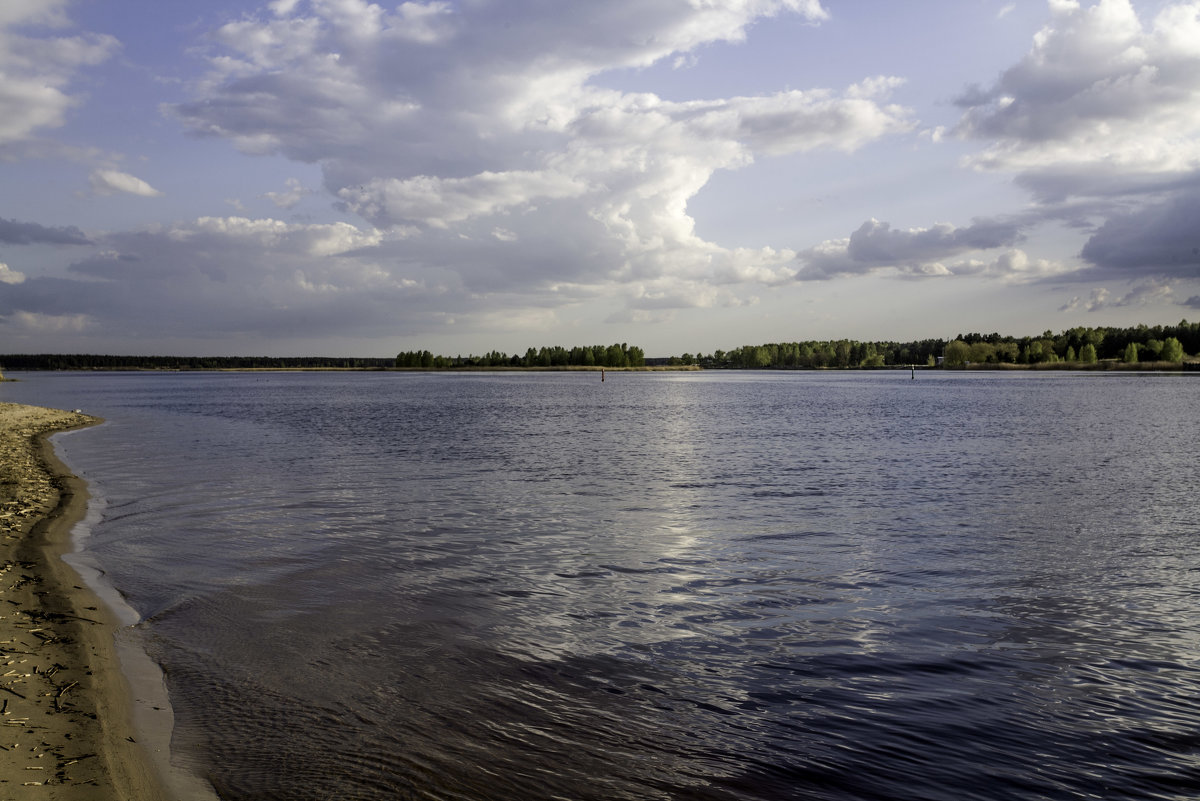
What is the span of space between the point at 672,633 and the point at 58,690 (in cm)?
777

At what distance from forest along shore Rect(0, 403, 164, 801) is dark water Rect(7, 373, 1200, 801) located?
610 millimetres

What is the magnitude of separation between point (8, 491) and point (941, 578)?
1019 inches

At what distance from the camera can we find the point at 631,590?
13.4 meters

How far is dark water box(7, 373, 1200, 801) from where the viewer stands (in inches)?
287

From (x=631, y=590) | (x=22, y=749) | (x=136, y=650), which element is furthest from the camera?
(x=631, y=590)

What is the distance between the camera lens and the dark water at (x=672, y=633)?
24.0ft

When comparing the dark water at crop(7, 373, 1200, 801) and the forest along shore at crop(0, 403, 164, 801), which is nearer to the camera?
the forest along shore at crop(0, 403, 164, 801)

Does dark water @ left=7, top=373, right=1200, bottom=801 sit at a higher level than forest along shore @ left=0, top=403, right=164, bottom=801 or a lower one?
lower

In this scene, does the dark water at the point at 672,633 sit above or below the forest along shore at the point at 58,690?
below

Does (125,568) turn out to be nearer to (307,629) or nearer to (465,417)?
(307,629)

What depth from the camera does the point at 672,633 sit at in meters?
11.1

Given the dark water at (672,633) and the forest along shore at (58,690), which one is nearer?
the forest along shore at (58,690)

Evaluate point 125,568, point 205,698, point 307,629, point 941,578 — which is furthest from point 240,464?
point 941,578

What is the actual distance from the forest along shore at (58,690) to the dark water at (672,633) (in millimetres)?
610
